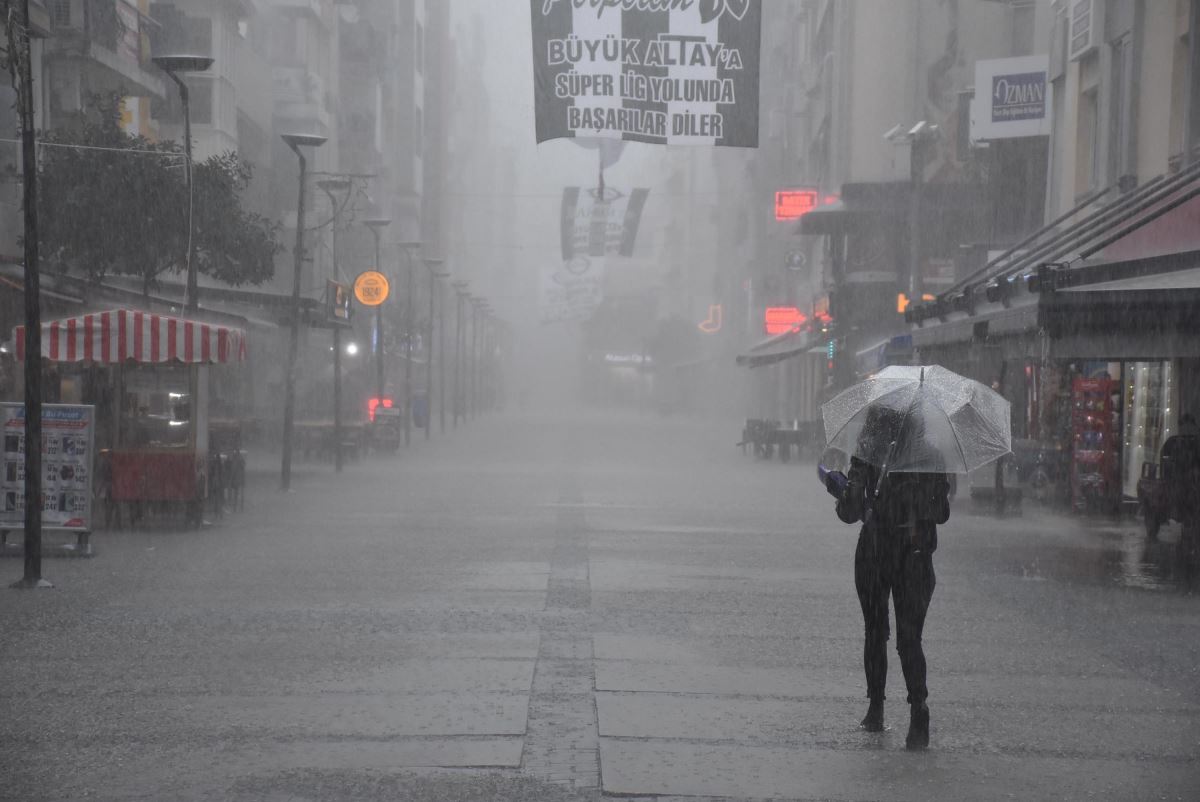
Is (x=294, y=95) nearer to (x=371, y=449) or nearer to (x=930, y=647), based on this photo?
(x=371, y=449)

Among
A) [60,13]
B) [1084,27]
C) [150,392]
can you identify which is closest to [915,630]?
[150,392]

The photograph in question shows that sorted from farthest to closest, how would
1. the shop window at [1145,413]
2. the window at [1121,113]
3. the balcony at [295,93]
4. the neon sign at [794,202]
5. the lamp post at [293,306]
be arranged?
the balcony at [295,93] → the neon sign at [794,202] → the lamp post at [293,306] → the window at [1121,113] → the shop window at [1145,413]

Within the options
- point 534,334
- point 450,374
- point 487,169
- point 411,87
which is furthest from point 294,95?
point 534,334

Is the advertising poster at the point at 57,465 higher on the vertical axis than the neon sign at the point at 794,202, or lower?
lower

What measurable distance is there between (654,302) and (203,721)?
14295 cm

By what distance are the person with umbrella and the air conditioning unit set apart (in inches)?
846

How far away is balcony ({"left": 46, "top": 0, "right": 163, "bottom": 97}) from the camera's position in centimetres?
3112

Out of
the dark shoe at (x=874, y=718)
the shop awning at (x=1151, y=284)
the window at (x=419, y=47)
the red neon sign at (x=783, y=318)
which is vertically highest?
the window at (x=419, y=47)

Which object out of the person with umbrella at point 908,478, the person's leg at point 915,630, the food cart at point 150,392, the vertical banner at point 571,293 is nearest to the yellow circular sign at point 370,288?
the food cart at point 150,392

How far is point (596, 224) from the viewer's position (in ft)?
246

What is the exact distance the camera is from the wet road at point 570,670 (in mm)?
7055

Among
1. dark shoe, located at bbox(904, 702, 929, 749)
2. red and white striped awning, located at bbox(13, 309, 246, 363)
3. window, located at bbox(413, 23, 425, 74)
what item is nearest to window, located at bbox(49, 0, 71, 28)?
red and white striped awning, located at bbox(13, 309, 246, 363)

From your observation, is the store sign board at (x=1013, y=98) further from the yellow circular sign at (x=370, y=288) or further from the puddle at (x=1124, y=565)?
the yellow circular sign at (x=370, y=288)

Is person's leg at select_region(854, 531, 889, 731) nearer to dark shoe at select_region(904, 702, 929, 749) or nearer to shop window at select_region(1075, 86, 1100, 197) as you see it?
dark shoe at select_region(904, 702, 929, 749)
